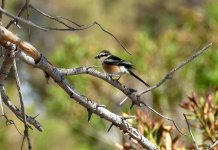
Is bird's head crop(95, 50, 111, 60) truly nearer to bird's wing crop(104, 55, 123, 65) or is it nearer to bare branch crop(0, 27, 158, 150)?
bird's wing crop(104, 55, 123, 65)

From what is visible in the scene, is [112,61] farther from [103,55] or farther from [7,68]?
[7,68]

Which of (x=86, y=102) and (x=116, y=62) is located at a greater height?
(x=116, y=62)

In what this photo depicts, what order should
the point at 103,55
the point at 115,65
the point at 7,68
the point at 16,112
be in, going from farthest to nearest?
1. the point at 103,55
2. the point at 115,65
3. the point at 16,112
4. the point at 7,68

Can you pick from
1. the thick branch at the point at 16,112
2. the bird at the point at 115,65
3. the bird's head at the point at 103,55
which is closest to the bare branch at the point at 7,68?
the thick branch at the point at 16,112

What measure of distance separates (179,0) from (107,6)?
8.34 meters

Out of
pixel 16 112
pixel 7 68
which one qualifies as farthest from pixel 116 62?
pixel 7 68

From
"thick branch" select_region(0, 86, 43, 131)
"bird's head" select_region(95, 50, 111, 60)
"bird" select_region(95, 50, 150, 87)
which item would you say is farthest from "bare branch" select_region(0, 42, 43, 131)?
"bird's head" select_region(95, 50, 111, 60)

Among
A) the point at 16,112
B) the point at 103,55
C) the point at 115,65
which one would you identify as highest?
the point at 103,55

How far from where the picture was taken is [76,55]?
1097 cm

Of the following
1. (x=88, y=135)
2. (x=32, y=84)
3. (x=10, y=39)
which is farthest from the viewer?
(x=32, y=84)

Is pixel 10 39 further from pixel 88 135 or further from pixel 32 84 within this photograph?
pixel 32 84

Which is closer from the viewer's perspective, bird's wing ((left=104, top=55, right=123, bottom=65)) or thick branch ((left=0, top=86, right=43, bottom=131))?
thick branch ((left=0, top=86, right=43, bottom=131))

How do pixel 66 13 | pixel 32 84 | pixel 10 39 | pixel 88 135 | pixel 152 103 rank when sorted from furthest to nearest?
pixel 66 13 → pixel 32 84 → pixel 88 135 → pixel 152 103 → pixel 10 39

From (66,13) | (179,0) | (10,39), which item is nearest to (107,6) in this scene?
(66,13)
